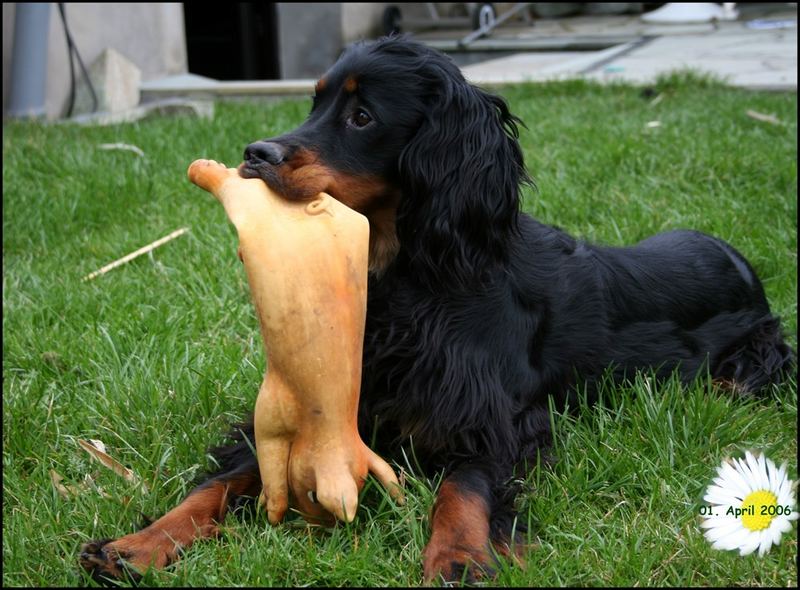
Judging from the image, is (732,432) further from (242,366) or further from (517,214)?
(242,366)

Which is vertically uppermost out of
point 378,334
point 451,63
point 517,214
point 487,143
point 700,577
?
point 451,63

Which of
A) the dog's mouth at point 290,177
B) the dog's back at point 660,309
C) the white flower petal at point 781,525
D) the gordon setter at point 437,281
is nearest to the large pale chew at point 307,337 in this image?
the dog's mouth at point 290,177

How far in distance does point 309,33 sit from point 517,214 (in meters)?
8.44

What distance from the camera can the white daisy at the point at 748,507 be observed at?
1.92 meters

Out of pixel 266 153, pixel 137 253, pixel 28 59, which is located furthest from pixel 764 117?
pixel 28 59

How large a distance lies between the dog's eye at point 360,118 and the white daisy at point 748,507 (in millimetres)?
1133

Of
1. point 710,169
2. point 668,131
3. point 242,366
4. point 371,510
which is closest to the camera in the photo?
point 371,510

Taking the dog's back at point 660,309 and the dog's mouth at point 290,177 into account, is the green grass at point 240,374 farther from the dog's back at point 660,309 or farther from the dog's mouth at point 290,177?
the dog's mouth at point 290,177

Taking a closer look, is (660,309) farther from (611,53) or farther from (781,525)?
(611,53)

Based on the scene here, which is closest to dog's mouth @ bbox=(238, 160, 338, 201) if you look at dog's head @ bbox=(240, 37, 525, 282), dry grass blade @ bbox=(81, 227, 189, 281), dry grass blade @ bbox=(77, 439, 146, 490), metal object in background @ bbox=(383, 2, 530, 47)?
dog's head @ bbox=(240, 37, 525, 282)

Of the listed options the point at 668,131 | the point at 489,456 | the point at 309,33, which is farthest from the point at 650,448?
the point at 309,33

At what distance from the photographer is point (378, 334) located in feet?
7.78

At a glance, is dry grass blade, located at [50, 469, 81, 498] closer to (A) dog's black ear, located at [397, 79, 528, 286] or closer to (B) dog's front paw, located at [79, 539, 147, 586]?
(B) dog's front paw, located at [79, 539, 147, 586]

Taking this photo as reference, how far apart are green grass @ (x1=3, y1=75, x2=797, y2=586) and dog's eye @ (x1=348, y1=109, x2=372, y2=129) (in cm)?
86
